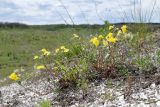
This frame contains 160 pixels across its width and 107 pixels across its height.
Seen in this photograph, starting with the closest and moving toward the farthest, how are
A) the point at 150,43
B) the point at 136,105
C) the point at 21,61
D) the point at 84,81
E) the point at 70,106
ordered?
the point at 136,105
the point at 70,106
the point at 84,81
the point at 150,43
the point at 21,61

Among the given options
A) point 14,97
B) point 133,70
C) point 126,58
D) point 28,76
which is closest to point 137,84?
point 133,70

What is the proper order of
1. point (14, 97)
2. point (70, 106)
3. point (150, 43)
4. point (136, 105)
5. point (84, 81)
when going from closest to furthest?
point (136, 105)
point (70, 106)
point (84, 81)
point (14, 97)
point (150, 43)

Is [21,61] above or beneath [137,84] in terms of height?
beneath

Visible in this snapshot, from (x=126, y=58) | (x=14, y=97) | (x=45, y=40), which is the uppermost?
(x=126, y=58)

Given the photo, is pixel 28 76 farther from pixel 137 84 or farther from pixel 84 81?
pixel 137 84

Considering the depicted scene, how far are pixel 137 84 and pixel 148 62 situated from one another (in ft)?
2.70

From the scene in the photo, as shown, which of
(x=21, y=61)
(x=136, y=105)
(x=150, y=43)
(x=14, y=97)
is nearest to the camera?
(x=136, y=105)

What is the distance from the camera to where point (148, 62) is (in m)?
8.91

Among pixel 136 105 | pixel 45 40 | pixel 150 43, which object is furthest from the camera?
pixel 45 40

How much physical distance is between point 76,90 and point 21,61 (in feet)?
66.9

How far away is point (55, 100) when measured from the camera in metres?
8.73

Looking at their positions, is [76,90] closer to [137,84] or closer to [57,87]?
[57,87]

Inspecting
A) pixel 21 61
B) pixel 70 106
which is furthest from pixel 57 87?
pixel 21 61

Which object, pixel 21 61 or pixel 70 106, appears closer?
pixel 70 106
